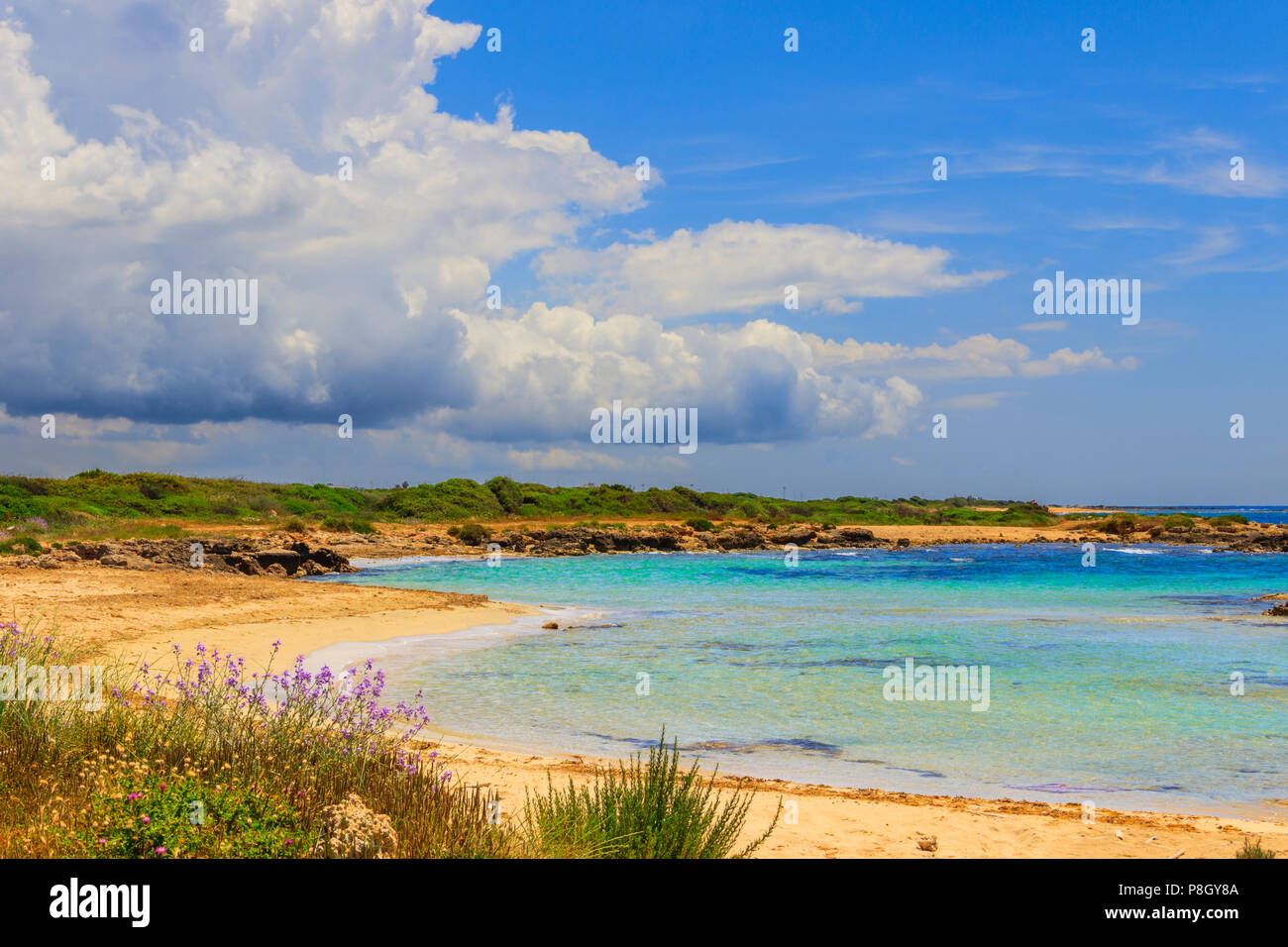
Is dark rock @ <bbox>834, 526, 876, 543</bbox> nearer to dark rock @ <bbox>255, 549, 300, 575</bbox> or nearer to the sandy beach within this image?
dark rock @ <bbox>255, 549, 300, 575</bbox>

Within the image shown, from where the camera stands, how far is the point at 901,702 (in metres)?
14.5

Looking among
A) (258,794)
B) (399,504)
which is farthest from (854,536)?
(258,794)

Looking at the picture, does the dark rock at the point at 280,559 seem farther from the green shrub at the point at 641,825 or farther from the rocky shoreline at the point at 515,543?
the green shrub at the point at 641,825

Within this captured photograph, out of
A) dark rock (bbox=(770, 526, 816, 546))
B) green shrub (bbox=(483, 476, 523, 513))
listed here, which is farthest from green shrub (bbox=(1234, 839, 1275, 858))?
green shrub (bbox=(483, 476, 523, 513))

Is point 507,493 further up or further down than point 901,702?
further up

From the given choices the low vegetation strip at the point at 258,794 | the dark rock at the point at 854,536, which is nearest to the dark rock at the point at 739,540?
the dark rock at the point at 854,536

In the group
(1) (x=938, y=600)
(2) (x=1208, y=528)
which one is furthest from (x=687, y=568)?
(2) (x=1208, y=528)

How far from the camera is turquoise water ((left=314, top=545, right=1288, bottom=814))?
1062cm

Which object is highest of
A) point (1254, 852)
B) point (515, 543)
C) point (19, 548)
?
point (19, 548)

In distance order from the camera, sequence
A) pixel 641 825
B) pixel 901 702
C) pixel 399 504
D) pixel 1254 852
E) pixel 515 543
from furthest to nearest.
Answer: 1. pixel 399 504
2. pixel 515 543
3. pixel 901 702
4. pixel 1254 852
5. pixel 641 825

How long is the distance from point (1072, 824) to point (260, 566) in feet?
117

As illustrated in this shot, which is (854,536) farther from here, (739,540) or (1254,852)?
(1254,852)

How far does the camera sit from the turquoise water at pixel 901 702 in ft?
34.9
